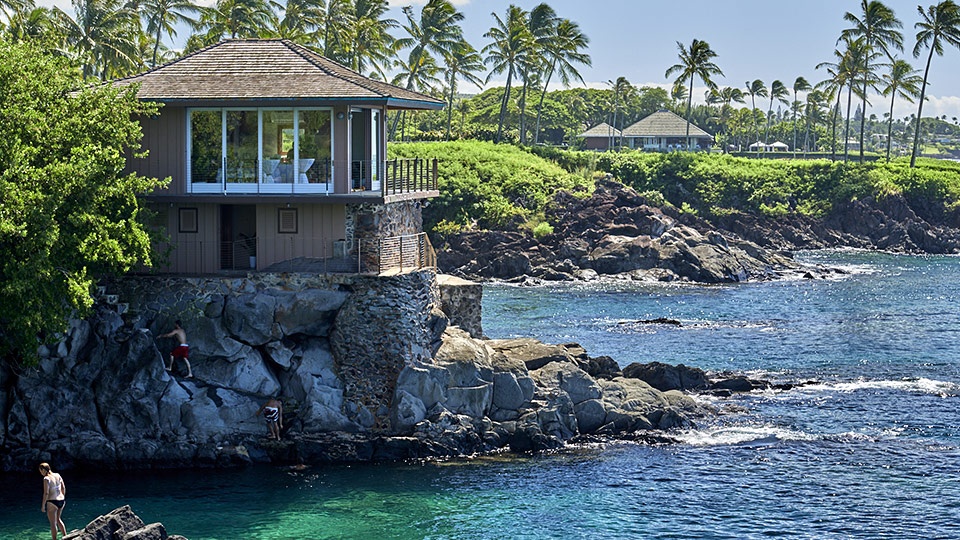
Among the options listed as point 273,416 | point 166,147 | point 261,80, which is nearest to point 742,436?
point 273,416

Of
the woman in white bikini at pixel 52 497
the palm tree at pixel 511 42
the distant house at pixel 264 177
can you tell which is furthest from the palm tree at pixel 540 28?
the woman in white bikini at pixel 52 497

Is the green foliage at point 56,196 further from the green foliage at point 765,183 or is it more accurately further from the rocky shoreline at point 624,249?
the green foliage at point 765,183

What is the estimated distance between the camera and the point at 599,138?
135 metres

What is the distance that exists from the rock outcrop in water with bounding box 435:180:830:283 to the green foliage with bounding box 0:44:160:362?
45.2m

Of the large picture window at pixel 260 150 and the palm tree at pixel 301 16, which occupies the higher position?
the palm tree at pixel 301 16

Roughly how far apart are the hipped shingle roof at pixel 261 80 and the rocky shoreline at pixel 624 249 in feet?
125

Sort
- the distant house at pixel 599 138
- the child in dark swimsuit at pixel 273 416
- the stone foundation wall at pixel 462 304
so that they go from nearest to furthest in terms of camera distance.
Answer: the child in dark swimsuit at pixel 273 416 < the stone foundation wall at pixel 462 304 < the distant house at pixel 599 138

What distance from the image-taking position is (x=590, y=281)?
76.7m

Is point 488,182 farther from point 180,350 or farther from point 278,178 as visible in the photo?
point 180,350

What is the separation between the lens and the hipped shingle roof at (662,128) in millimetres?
131500

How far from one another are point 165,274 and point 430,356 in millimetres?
8397

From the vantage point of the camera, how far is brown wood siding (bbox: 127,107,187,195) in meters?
37.2

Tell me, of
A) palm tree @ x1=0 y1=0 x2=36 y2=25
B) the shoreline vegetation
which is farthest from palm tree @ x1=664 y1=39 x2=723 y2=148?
palm tree @ x1=0 y1=0 x2=36 y2=25

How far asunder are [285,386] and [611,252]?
46.9 meters
